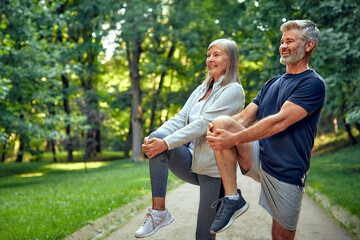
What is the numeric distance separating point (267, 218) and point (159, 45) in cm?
1905

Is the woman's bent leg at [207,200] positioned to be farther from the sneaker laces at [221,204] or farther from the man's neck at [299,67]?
the man's neck at [299,67]

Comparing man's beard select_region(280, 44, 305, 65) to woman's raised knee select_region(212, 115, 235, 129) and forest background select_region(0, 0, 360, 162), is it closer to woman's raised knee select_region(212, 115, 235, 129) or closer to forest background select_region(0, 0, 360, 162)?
woman's raised knee select_region(212, 115, 235, 129)

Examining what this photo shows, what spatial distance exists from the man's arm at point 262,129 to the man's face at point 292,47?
15.4 inches

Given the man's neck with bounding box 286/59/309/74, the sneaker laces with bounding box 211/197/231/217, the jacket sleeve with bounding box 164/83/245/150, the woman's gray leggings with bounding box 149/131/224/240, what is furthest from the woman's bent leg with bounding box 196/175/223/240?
the man's neck with bounding box 286/59/309/74

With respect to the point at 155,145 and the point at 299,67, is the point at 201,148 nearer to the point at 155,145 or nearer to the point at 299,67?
the point at 155,145

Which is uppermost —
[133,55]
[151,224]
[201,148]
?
[133,55]

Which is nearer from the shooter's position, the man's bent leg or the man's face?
the man's face

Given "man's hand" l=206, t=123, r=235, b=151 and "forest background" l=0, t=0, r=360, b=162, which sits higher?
"forest background" l=0, t=0, r=360, b=162

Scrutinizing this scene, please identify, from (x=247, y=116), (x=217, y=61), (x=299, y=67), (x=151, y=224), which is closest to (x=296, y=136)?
(x=247, y=116)

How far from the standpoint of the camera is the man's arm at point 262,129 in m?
2.85

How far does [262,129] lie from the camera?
9.48ft

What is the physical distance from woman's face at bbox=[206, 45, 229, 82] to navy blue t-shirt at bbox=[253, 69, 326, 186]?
524 mm

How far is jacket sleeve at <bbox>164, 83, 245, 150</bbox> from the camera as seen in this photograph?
3180 millimetres

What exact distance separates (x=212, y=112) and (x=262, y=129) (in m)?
0.52
